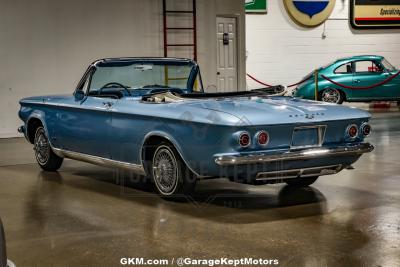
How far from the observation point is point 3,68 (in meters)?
13.1

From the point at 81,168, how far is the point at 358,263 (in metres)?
5.08

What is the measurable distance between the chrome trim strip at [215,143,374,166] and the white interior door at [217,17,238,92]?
9591mm

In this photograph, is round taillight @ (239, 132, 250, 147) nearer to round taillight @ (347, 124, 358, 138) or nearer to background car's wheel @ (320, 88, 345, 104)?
round taillight @ (347, 124, 358, 138)

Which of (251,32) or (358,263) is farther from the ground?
(251,32)

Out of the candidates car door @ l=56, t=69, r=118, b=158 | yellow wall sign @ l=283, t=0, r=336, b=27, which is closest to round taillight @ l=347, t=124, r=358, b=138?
car door @ l=56, t=69, r=118, b=158

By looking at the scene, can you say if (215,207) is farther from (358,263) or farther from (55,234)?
(358,263)

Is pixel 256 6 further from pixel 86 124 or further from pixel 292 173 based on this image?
pixel 292 173

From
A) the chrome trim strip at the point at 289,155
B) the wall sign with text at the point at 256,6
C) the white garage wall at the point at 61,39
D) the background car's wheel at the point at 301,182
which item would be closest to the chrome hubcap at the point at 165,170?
the chrome trim strip at the point at 289,155

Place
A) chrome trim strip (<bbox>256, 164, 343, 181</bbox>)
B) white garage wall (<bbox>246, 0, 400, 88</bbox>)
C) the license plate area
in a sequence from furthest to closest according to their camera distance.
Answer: white garage wall (<bbox>246, 0, 400, 88</bbox>) → the license plate area → chrome trim strip (<bbox>256, 164, 343, 181</bbox>)

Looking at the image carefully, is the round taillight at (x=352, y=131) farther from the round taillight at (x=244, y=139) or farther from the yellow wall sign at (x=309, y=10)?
the yellow wall sign at (x=309, y=10)

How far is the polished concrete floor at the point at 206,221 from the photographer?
178 inches

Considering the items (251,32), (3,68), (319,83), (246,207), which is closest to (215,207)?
(246,207)

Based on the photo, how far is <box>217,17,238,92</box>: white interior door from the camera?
51.0 ft

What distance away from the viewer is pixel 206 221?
5496 mm
